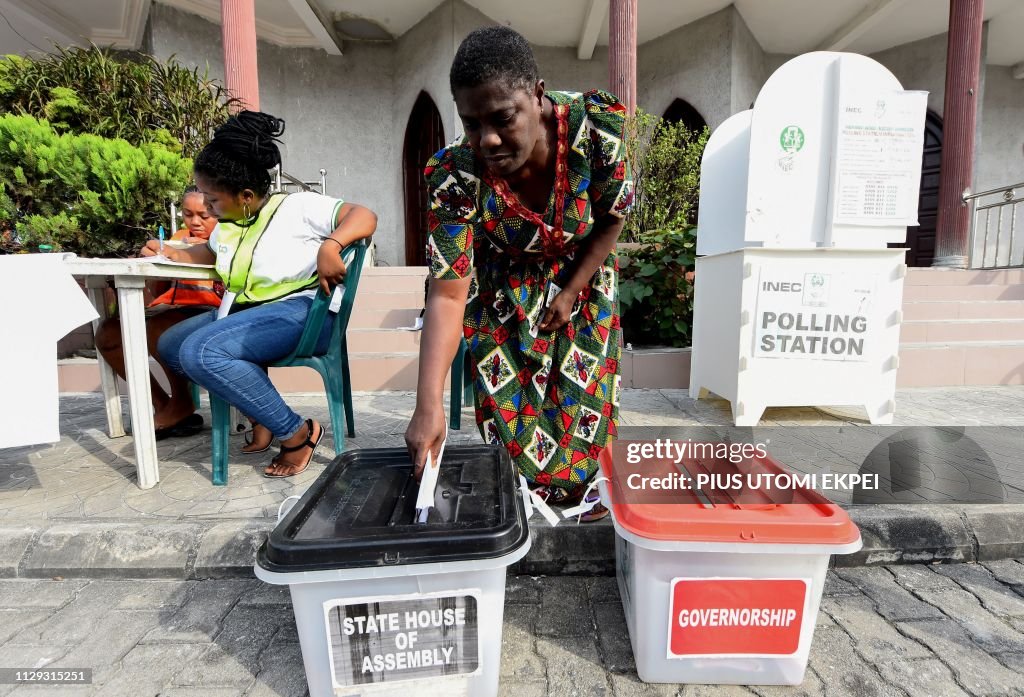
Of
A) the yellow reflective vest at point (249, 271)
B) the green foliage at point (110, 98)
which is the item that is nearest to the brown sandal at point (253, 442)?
the yellow reflective vest at point (249, 271)

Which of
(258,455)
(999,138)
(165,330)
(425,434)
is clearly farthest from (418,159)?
(999,138)

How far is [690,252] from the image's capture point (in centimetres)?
439

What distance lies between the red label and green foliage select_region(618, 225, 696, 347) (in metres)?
3.29

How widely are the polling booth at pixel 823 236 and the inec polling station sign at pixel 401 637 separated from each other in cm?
235

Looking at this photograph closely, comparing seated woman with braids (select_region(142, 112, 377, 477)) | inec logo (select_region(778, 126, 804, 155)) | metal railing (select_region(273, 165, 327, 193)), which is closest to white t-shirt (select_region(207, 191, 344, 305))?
seated woman with braids (select_region(142, 112, 377, 477))

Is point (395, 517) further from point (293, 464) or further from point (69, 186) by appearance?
point (69, 186)

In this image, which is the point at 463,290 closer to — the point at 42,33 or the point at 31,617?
the point at 31,617

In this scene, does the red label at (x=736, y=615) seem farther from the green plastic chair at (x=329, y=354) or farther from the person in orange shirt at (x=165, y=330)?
the person in orange shirt at (x=165, y=330)

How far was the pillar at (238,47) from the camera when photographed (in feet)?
19.3

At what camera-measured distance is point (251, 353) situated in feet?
7.02

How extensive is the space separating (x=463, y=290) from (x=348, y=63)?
925cm

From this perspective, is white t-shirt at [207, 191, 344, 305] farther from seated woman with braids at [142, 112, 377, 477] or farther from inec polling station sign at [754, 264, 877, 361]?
Result: inec polling station sign at [754, 264, 877, 361]

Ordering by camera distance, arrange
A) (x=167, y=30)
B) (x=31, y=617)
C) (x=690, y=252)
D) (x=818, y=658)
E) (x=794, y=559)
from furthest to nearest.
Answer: (x=167, y=30) → (x=690, y=252) → (x=31, y=617) → (x=818, y=658) → (x=794, y=559)

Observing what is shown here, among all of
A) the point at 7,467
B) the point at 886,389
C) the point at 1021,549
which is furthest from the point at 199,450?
the point at 886,389
